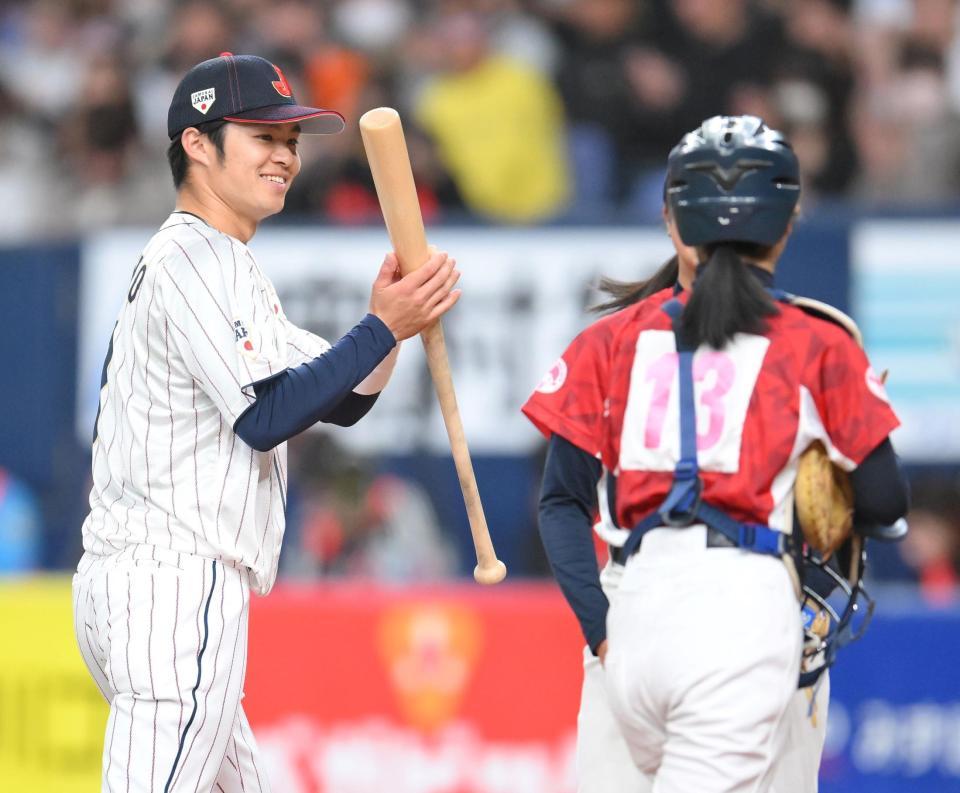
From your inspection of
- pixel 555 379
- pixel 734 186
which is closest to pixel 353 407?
pixel 555 379

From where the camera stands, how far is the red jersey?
315cm

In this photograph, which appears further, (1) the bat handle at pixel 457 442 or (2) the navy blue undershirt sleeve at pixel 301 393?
(1) the bat handle at pixel 457 442

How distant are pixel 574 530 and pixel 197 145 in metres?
1.22

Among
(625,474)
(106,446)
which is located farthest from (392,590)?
(625,474)

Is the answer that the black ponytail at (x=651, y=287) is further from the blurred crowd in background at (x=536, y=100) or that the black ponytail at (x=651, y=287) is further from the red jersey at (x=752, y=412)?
the blurred crowd in background at (x=536, y=100)

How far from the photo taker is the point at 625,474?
3.25 meters

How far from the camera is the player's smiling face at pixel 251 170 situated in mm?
3717

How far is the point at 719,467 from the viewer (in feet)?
10.3

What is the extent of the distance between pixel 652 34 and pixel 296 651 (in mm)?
4688

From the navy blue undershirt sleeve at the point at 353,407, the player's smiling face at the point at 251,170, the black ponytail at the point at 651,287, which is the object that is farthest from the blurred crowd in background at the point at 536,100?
the player's smiling face at the point at 251,170

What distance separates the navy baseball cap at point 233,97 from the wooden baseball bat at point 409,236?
18cm

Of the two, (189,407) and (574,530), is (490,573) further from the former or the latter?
(189,407)

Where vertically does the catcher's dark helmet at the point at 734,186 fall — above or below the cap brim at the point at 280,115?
below

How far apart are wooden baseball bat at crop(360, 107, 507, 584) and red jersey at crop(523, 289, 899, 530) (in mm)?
550
